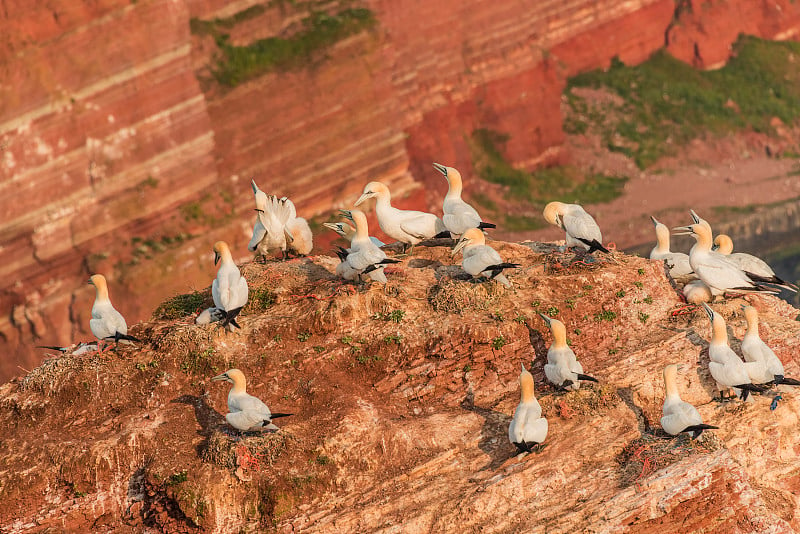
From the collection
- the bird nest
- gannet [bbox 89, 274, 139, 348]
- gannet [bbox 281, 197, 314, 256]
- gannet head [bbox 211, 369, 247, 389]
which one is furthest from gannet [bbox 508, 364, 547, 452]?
gannet [bbox 89, 274, 139, 348]

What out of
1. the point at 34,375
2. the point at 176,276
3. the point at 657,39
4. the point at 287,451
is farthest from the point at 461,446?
the point at 657,39

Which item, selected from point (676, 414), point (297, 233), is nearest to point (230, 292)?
point (297, 233)

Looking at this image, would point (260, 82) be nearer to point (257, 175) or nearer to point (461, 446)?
point (257, 175)

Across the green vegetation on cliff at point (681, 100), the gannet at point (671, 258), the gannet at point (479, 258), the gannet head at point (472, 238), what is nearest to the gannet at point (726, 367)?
the gannet at point (671, 258)

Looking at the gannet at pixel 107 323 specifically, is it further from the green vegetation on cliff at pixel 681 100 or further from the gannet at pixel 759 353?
the green vegetation on cliff at pixel 681 100

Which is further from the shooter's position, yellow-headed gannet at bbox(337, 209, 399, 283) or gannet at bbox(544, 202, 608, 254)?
gannet at bbox(544, 202, 608, 254)

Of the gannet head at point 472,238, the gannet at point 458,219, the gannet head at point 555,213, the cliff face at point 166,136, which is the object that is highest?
the gannet head at point 472,238

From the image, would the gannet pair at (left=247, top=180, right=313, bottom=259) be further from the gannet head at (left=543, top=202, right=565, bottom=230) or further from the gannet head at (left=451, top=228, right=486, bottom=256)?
the gannet head at (left=543, top=202, right=565, bottom=230)
